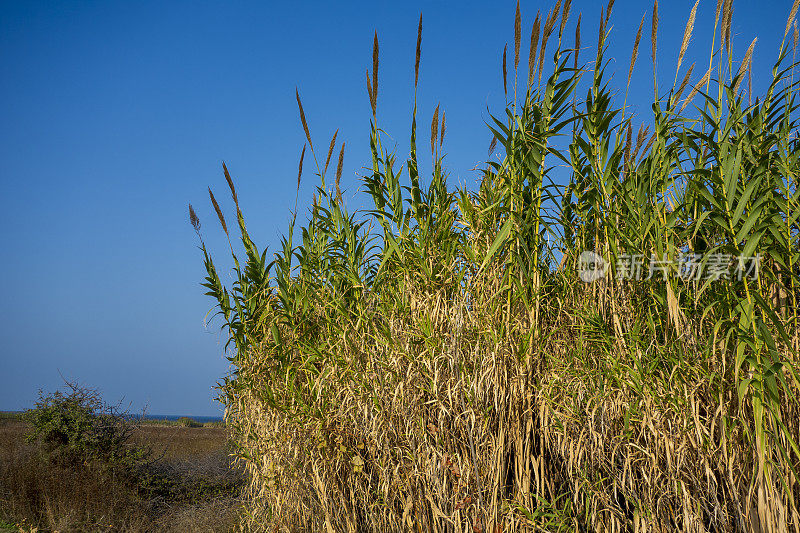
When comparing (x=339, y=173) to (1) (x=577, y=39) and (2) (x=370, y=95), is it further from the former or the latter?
(1) (x=577, y=39)

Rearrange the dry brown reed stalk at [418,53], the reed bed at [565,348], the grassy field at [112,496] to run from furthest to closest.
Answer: the grassy field at [112,496]
the dry brown reed stalk at [418,53]
the reed bed at [565,348]

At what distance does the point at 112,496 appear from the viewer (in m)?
5.60

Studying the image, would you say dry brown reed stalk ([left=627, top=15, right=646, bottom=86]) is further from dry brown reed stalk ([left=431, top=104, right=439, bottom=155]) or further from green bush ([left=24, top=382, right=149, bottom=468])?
green bush ([left=24, top=382, right=149, bottom=468])

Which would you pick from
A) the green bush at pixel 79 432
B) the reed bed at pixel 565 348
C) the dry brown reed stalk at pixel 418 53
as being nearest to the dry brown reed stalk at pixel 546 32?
the reed bed at pixel 565 348

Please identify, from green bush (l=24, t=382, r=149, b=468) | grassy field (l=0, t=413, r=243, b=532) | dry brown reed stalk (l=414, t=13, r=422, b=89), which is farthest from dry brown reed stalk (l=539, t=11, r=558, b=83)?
green bush (l=24, t=382, r=149, b=468)

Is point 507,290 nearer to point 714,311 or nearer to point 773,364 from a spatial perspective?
point 714,311

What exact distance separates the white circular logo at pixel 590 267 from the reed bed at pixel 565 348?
0.10ft

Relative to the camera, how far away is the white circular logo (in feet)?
8.36

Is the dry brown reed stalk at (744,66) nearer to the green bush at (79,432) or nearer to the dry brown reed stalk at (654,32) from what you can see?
the dry brown reed stalk at (654,32)

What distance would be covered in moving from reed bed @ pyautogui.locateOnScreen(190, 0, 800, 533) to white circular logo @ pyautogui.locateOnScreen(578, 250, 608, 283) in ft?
0.10

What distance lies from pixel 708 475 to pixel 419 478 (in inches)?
52.1

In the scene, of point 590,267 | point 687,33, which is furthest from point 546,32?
point 590,267

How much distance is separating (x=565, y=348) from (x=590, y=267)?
435mm

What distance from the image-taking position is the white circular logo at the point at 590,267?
2.55 metres
